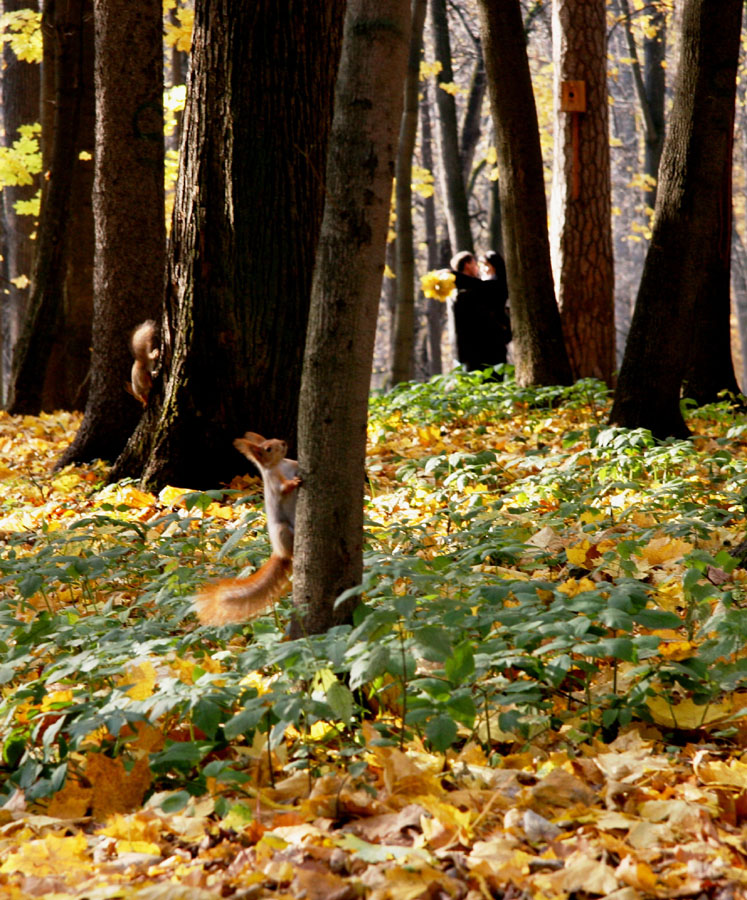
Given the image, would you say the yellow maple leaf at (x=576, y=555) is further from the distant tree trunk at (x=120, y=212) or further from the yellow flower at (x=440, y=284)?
the yellow flower at (x=440, y=284)

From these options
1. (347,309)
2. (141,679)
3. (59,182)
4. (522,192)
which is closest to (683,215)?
(522,192)

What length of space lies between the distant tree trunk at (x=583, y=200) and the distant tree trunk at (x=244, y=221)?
3595mm

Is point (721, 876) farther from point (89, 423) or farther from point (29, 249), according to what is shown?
point (29, 249)

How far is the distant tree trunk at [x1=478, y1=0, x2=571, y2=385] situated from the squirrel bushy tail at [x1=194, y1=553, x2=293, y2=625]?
16.9 feet

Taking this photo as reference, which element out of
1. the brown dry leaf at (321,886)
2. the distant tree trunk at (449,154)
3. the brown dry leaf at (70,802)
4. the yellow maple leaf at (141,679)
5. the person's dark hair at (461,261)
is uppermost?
the distant tree trunk at (449,154)

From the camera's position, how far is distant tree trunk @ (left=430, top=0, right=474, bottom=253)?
13.3 metres

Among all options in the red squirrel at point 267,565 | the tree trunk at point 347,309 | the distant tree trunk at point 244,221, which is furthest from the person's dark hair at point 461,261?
the tree trunk at point 347,309

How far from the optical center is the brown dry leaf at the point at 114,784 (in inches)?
94.5

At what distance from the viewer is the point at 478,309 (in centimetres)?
1063

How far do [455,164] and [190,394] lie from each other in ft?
31.3

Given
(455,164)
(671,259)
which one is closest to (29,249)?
(455,164)

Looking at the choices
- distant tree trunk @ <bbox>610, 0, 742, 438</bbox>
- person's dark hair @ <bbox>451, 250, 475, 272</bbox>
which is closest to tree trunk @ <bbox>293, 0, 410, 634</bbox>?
distant tree trunk @ <bbox>610, 0, 742, 438</bbox>

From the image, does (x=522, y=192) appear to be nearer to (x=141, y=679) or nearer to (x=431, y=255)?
(x=141, y=679)

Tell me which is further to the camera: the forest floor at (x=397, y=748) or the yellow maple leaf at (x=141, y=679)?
the yellow maple leaf at (x=141, y=679)
